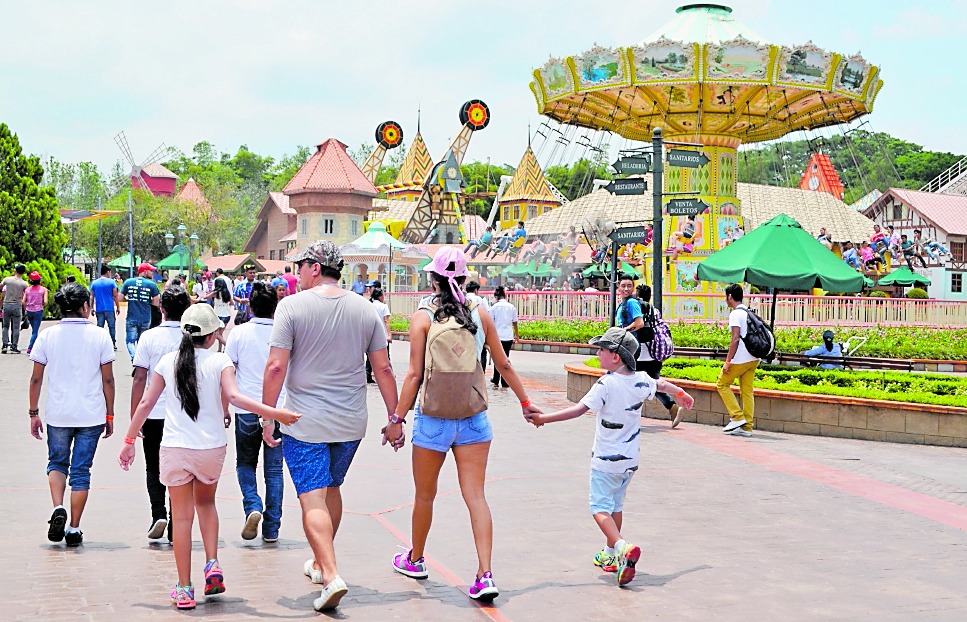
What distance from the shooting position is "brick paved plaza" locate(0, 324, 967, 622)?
5.21m

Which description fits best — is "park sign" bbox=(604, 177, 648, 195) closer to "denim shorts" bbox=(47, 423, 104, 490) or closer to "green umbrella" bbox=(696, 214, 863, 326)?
"green umbrella" bbox=(696, 214, 863, 326)

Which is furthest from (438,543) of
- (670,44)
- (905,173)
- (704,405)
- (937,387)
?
(905,173)

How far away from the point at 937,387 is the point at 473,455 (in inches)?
360

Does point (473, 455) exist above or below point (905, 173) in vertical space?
below

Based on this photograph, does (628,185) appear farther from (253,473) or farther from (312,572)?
(312,572)

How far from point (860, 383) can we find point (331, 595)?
32.6ft

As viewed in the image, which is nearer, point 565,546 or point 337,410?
point 337,410

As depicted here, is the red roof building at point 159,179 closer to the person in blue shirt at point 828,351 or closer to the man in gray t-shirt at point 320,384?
the person in blue shirt at point 828,351

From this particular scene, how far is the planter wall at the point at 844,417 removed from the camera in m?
11.5

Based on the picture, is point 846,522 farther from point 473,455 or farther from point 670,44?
point 670,44

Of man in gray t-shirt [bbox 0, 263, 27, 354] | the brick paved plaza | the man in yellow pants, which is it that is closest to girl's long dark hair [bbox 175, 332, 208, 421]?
the brick paved plaza

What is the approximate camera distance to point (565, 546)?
21.3 feet

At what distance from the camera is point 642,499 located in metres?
7.99

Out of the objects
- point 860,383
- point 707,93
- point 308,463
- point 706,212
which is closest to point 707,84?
point 707,93
